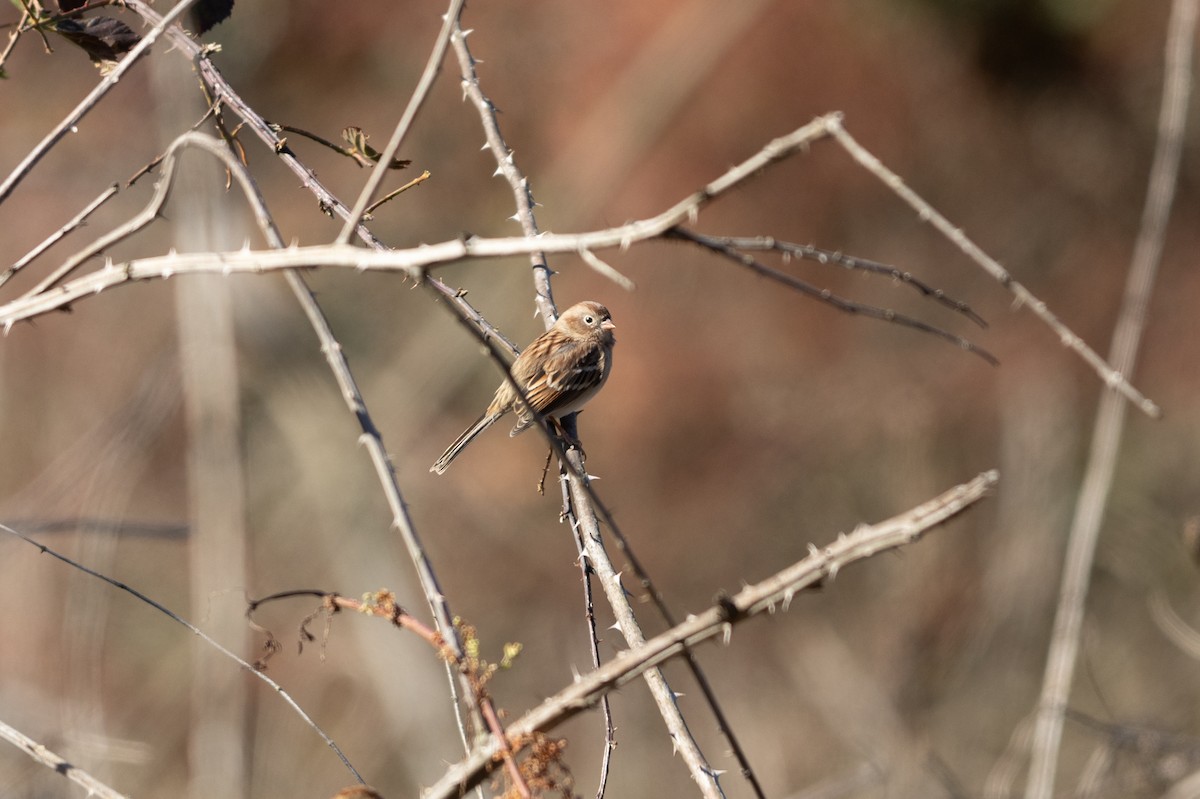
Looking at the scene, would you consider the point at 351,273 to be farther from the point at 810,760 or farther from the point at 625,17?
the point at 810,760

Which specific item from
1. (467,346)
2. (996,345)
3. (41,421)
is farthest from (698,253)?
(41,421)

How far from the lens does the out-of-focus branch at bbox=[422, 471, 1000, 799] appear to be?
1349 millimetres

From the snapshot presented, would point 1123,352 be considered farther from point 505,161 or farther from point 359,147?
point 359,147

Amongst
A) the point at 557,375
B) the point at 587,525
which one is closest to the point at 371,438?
the point at 587,525

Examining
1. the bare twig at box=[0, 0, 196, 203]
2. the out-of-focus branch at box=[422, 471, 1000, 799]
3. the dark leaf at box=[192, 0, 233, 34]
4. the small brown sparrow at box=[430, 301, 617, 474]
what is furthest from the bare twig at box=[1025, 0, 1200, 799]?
the bare twig at box=[0, 0, 196, 203]

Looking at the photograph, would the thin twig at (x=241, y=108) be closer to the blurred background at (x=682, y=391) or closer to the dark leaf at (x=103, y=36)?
the dark leaf at (x=103, y=36)

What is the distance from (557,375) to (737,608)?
383 centimetres

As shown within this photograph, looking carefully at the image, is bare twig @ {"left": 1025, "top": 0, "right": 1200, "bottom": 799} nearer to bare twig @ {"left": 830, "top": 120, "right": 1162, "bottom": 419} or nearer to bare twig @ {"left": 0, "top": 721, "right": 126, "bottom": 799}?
bare twig @ {"left": 830, "top": 120, "right": 1162, "bottom": 419}

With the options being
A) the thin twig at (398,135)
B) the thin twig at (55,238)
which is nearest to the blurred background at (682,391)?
the thin twig at (55,238)

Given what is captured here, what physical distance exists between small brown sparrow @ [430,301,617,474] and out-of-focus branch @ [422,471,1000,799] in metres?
3.36

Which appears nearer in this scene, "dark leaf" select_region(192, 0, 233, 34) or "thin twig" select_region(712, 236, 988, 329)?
"thin twig" select_region(712, 236, 988, 329)

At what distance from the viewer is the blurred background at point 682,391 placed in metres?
10.2

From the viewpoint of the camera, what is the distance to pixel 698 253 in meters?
13.1

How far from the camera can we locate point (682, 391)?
1343 centimetres
